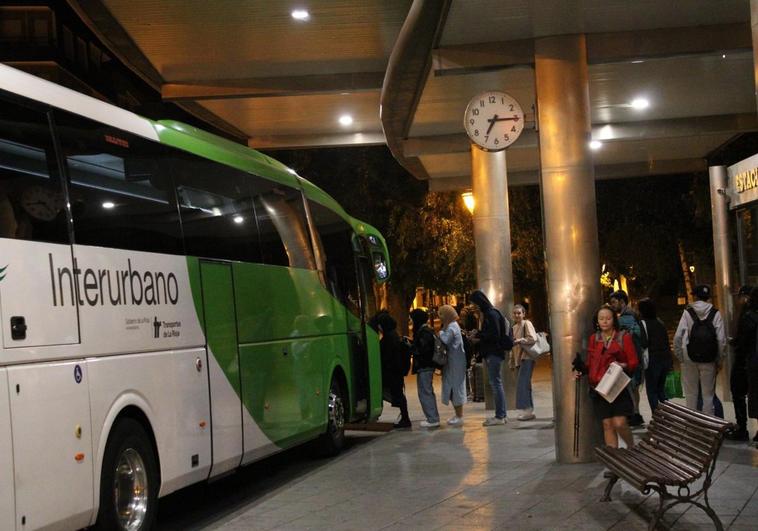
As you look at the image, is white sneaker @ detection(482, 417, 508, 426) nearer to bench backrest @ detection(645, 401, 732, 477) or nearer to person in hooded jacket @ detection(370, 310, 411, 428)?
person in hooded jacket @ detection(370, 310, 411, 428)

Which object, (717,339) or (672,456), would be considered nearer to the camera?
(672,456)

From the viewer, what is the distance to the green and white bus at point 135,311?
22.4ft

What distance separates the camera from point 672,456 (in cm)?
817

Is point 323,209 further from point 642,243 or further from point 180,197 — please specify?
point 642,243

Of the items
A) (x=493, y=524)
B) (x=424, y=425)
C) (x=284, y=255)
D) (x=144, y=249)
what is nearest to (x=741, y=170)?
(x=424, y=425)

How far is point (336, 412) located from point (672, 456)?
21.6 feet

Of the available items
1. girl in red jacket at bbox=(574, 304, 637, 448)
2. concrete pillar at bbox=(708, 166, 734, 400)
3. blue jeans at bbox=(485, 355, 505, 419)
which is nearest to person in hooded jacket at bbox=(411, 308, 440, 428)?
blue jeans at bbox=(485, 355, 505, 419)

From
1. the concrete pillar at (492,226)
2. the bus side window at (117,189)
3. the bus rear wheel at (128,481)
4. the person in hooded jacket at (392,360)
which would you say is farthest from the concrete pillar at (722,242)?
the bus rear wheel at (128,481)

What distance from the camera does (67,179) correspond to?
760 cm

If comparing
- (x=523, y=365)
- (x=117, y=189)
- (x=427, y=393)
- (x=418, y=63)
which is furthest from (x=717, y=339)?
(x=117, y=189)

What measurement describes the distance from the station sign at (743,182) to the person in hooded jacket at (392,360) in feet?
18.5

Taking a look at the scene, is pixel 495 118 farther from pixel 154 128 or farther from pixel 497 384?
pixel 154 128

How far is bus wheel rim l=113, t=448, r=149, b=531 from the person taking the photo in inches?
318

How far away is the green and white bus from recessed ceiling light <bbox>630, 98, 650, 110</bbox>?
22.5 ft
